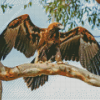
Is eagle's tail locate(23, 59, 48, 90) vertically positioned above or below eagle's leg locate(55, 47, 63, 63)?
below

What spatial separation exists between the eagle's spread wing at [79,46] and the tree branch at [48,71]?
1.53m

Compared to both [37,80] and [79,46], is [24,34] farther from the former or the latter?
[79,46]

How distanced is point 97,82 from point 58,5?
10.6ft

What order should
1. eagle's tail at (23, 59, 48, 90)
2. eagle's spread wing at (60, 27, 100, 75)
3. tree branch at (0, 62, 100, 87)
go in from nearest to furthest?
1. tree branch at (0, 62, 100, 87)
2. eagle's tail at (23, 59, 48, 90)
3. eagle's spread wing at (60, 27, 100, 75)

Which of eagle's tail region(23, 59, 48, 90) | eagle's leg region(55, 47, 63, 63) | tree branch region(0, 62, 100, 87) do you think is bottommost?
eagle's tail region(23, 59, 48, 90)

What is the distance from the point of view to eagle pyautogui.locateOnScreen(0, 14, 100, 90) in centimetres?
450

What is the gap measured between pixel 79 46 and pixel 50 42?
0.75m

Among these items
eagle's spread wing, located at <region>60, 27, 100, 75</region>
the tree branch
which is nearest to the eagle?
eagle's spread wing, located at <region>60, 27, 100, 75</region>

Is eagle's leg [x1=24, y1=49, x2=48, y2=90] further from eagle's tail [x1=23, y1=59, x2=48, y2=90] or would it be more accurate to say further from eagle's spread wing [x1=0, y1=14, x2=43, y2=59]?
eagle's spread wing [x1=0, y1=14, x2=43, y2=59]

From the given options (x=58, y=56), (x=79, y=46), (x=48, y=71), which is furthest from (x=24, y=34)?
(x=48, y=71)

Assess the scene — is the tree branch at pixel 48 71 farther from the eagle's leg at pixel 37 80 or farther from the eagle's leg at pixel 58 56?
the eagle's leg at pixel 58 56

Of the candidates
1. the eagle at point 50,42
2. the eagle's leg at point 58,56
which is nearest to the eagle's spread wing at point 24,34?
the eagle at point 50,42

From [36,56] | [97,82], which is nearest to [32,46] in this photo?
[36,56]

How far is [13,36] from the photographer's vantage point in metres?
4.69
